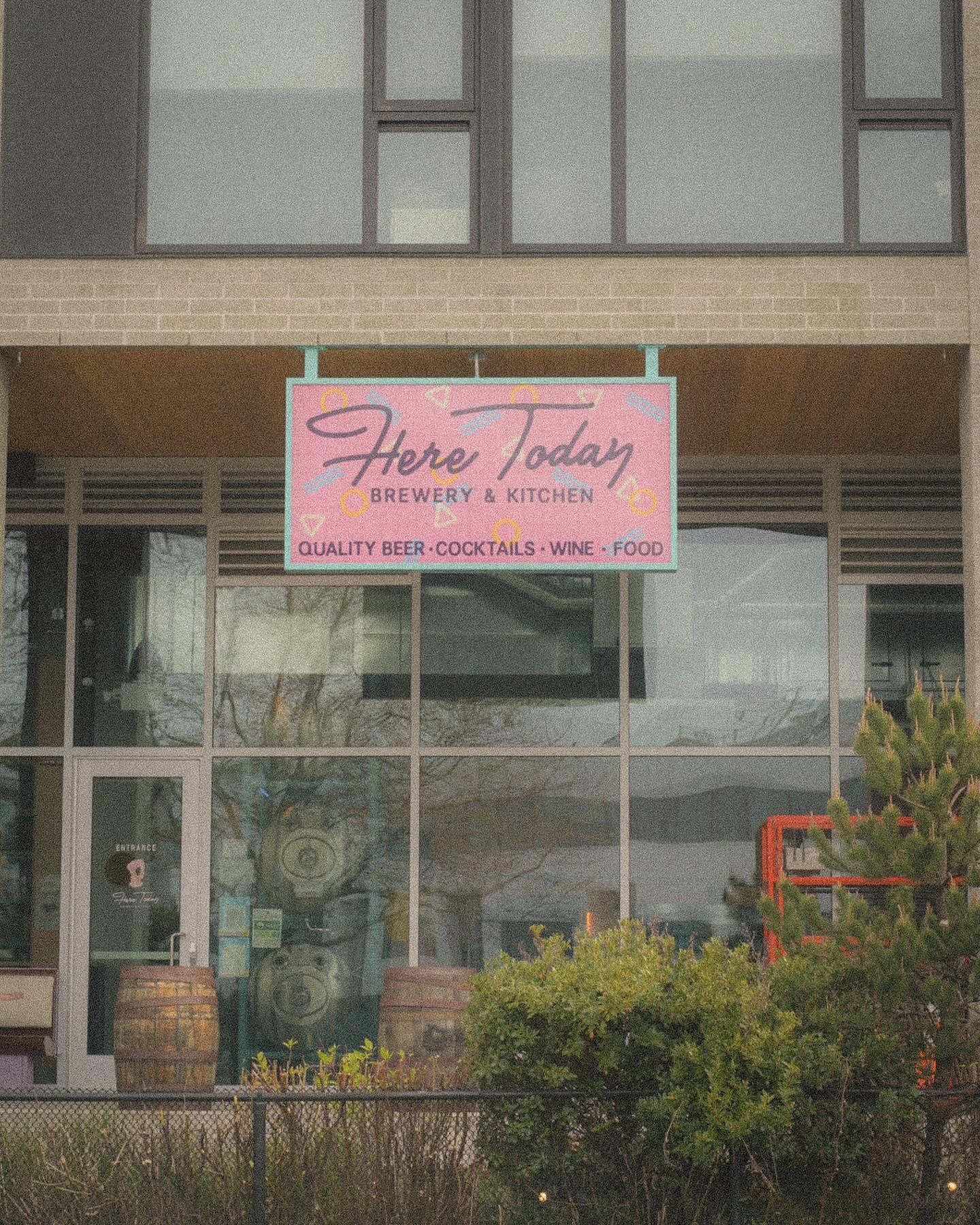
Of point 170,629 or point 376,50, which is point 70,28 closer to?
point 376,50

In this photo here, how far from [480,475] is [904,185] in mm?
3260

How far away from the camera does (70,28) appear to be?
10.5m

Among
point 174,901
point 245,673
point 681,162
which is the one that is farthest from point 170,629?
point 681,162

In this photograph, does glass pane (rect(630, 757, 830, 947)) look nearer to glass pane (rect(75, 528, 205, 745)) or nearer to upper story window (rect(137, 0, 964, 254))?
glass pane (rect(75, 528, 205, 745))

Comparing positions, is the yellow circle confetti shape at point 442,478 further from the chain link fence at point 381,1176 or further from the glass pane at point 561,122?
the chain link fence at point 381,1176

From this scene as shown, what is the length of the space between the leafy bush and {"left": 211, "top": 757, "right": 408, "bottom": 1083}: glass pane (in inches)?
191

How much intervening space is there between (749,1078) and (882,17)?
22.5 feet

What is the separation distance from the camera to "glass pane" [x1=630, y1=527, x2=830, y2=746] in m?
12.1

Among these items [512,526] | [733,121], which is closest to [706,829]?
[512,526]

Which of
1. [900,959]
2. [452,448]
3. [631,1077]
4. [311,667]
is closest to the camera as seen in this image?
[631,1077]

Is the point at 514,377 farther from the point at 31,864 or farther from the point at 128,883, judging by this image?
the point at 31,864

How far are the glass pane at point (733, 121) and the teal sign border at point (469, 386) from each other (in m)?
1.02

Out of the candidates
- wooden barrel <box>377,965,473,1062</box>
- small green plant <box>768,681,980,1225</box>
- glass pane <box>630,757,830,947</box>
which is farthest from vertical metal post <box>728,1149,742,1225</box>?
glass pane <box>630,757,830,947</box>

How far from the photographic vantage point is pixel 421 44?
10531 mm
